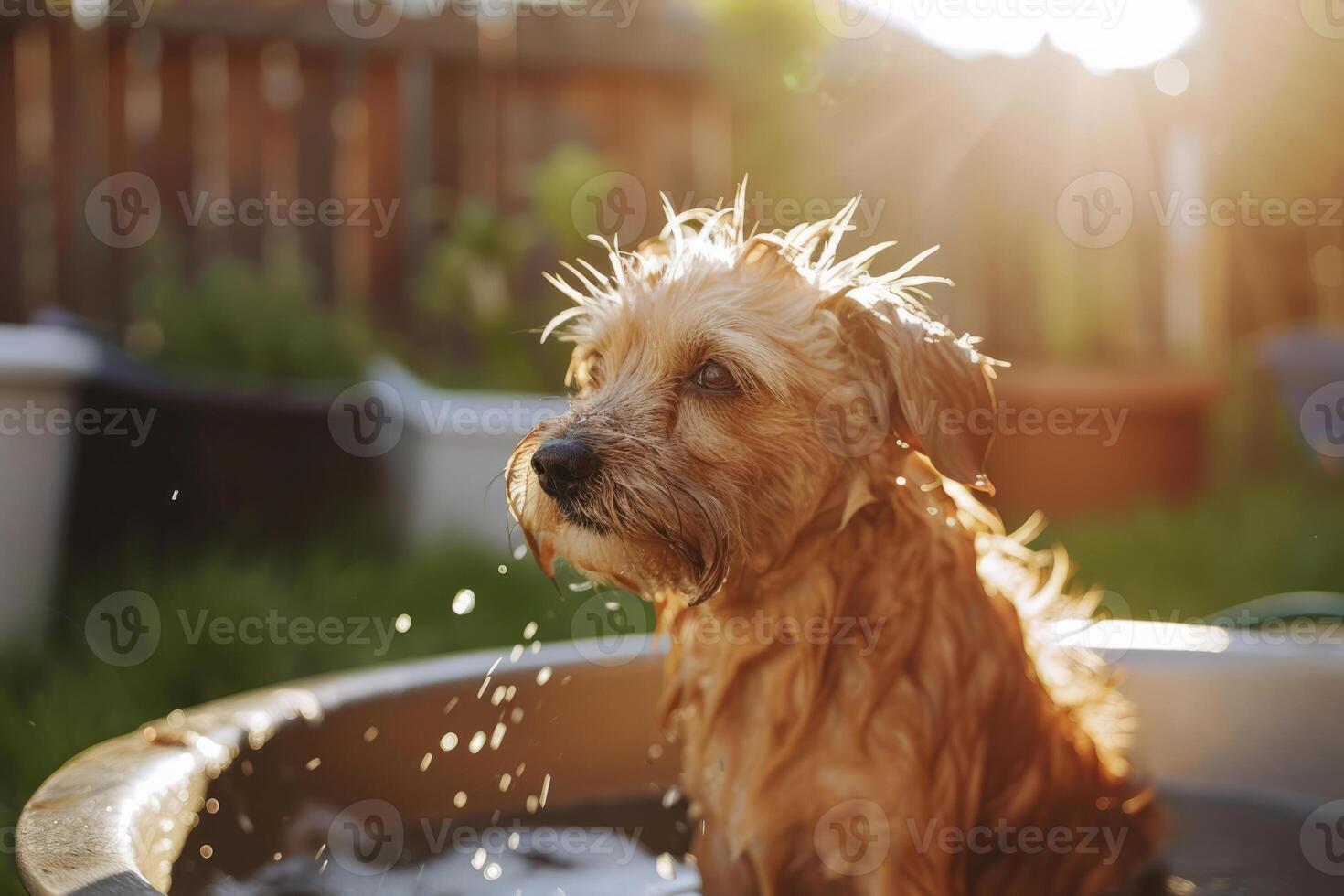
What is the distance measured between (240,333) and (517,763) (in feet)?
17.3

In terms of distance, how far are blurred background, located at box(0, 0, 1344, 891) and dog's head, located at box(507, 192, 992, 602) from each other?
9.00ft

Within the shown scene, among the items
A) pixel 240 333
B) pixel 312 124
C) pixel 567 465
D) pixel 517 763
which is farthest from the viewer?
pixel 312 124

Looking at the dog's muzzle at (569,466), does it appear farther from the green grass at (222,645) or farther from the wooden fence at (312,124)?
the wooden fence at (312,124)

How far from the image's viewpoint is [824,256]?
273 centimetres

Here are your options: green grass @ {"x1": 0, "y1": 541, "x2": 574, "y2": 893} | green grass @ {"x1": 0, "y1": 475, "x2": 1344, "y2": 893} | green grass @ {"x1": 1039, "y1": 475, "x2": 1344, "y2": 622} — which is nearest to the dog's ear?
green grass @ {"x1": 0, "y1": 475, "x2": 1344, "y2": 893}

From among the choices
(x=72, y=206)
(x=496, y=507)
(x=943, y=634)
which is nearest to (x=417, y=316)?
(x=72, y=206)

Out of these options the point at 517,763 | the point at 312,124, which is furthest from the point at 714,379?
the point at 312,124

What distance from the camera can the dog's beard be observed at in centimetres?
239

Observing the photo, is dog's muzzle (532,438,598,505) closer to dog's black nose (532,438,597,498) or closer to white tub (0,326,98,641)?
dog's black nose (532,438,597,498)

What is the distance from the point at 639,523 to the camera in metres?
2.39

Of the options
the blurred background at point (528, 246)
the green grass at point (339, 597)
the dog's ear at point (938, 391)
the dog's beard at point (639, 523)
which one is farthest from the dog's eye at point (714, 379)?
the blurred background at point (528, 246)

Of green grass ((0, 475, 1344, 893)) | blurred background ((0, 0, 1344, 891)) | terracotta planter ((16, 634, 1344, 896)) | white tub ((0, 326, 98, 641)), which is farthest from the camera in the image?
blurred background ((0, 0, 1344, 891))

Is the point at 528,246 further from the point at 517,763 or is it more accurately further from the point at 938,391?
the point at 938,391

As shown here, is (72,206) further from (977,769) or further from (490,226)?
(977,769)
